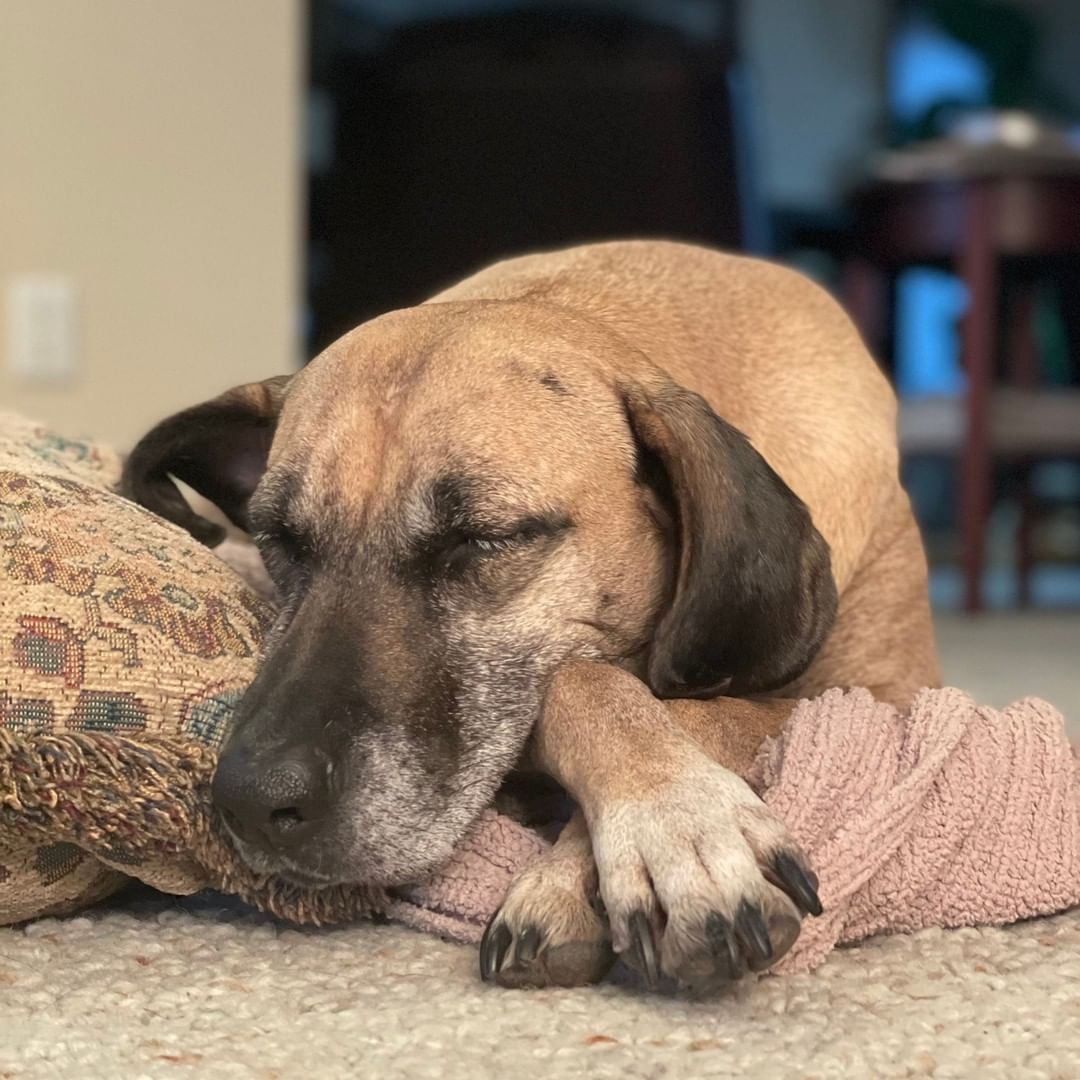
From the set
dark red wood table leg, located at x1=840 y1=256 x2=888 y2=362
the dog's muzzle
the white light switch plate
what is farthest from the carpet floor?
dark red wood table leg, located at x1=840 y1=256 x2=888 y2=362

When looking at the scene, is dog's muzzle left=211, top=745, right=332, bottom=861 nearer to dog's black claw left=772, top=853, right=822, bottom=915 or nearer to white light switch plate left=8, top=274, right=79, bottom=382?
dog's black claw left=772, top=853, right=822, bottom=915

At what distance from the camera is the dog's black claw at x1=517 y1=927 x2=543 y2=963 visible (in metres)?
1.17

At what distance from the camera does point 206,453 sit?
1.76m

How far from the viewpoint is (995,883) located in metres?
1.32

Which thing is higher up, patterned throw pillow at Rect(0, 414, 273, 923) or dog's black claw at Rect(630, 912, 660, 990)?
patterned throw pillow at Rect(0, 414, 273, 923)

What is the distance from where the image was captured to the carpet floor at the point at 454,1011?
1.04 metres

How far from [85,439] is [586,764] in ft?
3.19

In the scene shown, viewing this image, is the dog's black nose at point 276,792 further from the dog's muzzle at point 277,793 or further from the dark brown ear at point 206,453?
the dark brown ear at point 206,453

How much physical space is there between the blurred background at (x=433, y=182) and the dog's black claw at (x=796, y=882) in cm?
266

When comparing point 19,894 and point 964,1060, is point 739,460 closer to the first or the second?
point 964,1060

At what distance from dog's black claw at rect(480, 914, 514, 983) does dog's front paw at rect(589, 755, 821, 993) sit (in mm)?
96

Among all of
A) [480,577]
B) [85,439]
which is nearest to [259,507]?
[480,577]

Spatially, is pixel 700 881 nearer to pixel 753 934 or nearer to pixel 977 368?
pixel 753 934

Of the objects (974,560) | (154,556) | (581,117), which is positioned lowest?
(974,560)
